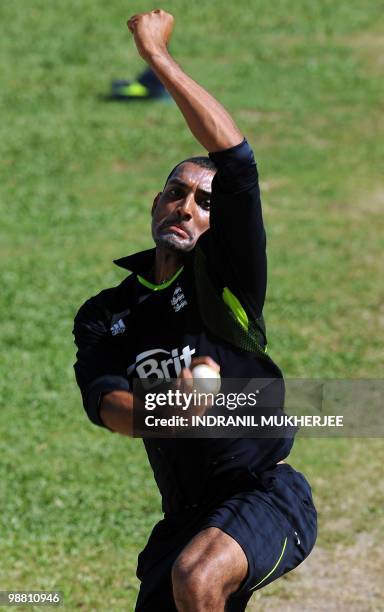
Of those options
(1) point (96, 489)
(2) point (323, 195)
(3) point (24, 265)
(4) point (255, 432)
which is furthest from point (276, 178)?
(4) point (255, 432)

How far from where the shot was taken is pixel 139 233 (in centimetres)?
1736

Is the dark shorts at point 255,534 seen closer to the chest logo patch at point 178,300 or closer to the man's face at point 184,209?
the chest logo patch at point 178,300

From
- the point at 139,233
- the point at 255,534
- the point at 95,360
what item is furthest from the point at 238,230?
the point at 139,233

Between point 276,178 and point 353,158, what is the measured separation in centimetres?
176

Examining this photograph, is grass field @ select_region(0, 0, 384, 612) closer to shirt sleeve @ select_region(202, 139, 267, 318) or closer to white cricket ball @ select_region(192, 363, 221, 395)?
shirt sleeve @ select_region(202, 139, 267, 318)

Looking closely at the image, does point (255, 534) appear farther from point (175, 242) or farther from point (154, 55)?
point (154, 55)

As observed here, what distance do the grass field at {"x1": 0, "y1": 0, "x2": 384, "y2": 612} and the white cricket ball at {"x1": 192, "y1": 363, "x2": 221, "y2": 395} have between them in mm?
3776

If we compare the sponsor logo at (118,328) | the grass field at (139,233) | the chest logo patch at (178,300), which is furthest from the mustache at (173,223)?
the grass field at (139,233)

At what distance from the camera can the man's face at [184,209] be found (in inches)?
227

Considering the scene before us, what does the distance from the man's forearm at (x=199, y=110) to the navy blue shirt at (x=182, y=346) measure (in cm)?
41

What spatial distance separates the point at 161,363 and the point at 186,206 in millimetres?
730

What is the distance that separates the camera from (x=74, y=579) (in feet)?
28.9

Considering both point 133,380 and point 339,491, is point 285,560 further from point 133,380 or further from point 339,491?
point 339,491

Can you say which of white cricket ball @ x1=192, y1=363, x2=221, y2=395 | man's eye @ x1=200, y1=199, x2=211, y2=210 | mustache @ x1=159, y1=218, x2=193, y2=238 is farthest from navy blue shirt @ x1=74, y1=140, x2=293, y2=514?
white cricket ball @ x1=192, y1=363, x2=221, y2=395
